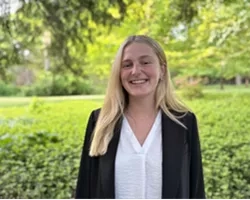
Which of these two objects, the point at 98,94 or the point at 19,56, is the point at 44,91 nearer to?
the point at 98,94

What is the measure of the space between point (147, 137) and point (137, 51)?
292 millimetres

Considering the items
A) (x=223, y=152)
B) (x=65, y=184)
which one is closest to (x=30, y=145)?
(x=65, y=184)

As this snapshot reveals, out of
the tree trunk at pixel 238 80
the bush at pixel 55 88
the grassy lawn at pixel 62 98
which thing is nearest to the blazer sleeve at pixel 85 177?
the bush at pixel 55 88

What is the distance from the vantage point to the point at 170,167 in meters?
1.17

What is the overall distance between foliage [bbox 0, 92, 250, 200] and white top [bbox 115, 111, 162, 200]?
1.70 meters

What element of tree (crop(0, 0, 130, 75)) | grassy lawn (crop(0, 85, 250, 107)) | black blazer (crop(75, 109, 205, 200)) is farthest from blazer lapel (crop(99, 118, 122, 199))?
grassy lawn (crop(0, 85, 250, 107))

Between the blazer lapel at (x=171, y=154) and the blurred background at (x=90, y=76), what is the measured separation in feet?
5.52

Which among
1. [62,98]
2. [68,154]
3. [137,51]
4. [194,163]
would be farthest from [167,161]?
[62,98]

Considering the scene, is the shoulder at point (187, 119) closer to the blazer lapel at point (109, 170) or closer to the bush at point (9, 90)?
the blazer lapel at point (109, 170)

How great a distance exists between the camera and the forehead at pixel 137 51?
124 centimetres

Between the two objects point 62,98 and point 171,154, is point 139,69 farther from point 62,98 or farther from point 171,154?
point 62,98

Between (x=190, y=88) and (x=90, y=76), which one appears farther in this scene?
(x=190, y=88)

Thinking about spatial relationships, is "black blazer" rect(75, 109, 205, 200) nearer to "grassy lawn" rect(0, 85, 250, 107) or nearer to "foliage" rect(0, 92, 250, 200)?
"foliage" rect(0, 92, 250, 200)

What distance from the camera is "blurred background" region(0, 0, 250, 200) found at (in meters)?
Answer: 3.17
